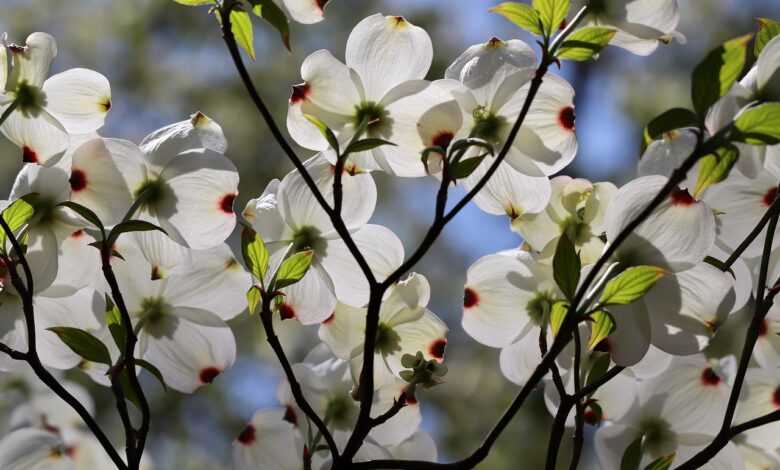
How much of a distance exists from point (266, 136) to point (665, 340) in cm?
320

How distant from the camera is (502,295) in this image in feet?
1.76

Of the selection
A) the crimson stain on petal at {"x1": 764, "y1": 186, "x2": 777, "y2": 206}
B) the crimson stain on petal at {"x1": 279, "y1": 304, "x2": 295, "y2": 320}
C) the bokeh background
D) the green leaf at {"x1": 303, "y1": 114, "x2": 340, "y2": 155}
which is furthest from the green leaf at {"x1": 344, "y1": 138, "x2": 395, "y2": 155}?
the bokeh background

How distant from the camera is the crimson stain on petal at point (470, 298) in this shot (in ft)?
1.77

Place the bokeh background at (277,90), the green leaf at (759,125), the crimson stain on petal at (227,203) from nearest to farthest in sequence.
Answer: the green leaf at (759,125) → the crimson stain on petal at (227,203) → the bokeh background at (277,90)

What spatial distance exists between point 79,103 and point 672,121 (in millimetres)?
299

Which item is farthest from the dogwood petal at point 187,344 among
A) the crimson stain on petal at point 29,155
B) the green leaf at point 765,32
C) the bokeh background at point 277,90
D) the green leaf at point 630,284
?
the bokeh background at point 277,90

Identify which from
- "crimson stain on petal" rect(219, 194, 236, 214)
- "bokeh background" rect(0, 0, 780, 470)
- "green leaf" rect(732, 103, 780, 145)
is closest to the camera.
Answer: "green leaf" rect(732, 103, 780, 145)

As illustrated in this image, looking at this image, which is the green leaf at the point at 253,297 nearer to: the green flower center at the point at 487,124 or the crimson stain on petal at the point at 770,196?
the green flower center at the point at 487,124

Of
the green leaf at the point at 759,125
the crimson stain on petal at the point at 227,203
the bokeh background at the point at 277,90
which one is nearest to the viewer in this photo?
the green leaf at the point at 759,125

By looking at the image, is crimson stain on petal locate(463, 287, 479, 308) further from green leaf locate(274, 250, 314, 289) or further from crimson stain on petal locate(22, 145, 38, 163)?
crimson stain on petal locate(22, 145, 38, 163)

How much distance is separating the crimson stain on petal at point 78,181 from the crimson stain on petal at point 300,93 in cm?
11

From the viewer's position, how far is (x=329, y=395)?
588 millimetres

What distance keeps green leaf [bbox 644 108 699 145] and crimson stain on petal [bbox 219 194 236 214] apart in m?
0.21

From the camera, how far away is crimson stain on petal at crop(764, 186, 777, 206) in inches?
20.7
